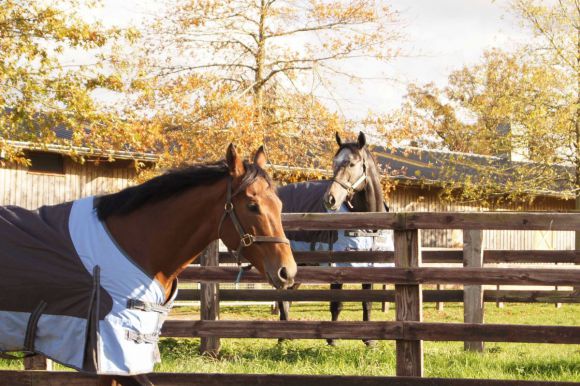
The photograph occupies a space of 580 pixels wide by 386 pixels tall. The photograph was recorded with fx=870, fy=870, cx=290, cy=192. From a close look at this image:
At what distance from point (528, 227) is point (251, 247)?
112 inches

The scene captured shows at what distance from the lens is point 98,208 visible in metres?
5.17

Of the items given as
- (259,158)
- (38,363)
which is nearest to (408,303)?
(259,158)

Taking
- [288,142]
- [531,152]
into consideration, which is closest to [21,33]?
[288,142]

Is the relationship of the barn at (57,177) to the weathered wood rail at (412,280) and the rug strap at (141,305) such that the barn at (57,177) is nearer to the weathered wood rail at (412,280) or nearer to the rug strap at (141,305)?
the weathered wood rail at (412,280)

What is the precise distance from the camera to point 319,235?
38.3 feet

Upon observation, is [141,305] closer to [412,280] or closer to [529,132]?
[412,280]

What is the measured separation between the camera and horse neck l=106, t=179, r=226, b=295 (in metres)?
5.07

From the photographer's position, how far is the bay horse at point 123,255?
4.84 metres

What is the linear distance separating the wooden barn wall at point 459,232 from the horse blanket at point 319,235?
658 inches

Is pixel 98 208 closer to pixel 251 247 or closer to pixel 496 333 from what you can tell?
pixel 251 247

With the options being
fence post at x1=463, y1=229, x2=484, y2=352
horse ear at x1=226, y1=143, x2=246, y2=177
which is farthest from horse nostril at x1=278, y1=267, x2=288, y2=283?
fence post at x1=463, y1=229, x2=484, y2=352

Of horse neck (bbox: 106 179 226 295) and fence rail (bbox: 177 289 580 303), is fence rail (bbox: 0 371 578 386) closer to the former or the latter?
horse neck (bbox: 106 179 226 295)

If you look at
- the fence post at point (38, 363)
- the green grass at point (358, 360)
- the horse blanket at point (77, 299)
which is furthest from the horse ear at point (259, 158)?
the green grass at point (358, 360)

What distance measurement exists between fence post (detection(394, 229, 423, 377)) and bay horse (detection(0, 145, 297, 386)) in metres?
2.17
